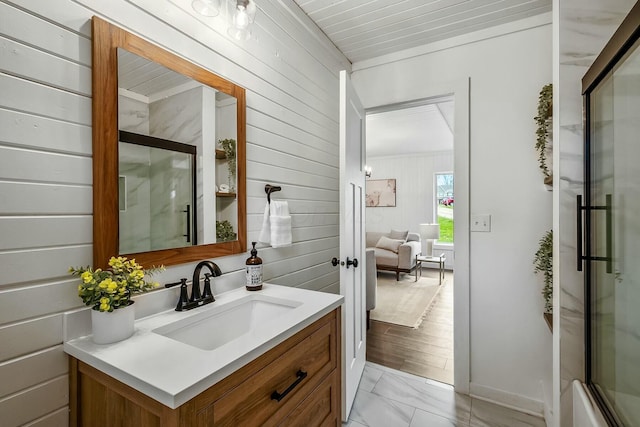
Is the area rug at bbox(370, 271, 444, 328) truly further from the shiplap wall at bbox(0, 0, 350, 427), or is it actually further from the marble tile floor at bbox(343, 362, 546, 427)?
the shiplap wall at bbox(0, 0, 350, 427)

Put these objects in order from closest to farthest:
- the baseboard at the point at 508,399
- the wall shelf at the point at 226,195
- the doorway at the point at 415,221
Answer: the wall shelf at the point at 226,195 < the baseboard at the point at 508,399 < the doorway at the point at 415,221

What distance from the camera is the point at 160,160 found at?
1.15 metres

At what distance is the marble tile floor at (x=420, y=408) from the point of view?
1.80 metres

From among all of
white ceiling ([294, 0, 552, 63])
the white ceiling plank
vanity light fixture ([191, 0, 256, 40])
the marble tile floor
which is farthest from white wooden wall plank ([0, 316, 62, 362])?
the white ceiling plank

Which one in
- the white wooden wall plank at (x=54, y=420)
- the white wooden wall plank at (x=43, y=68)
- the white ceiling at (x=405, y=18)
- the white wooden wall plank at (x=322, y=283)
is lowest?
the white wooden wall plank at (x=54, y=420)

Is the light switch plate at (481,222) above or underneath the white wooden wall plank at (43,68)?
underneath

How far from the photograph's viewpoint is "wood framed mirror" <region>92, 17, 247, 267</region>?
3.14 feet

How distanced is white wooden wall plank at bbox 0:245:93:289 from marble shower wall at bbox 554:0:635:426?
1.76 meters

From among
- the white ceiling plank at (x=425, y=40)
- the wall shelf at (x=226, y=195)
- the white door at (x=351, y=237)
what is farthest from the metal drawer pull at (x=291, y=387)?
the white ceiling plank at (x=425, y=40)

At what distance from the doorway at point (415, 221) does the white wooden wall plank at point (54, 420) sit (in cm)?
209

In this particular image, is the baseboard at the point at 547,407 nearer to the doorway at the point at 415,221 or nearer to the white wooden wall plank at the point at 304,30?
the doorway at the point at 415,221

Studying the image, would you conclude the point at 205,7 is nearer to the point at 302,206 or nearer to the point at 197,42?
the point at 197,42

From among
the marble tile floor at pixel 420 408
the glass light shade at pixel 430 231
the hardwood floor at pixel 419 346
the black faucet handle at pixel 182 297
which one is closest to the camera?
the black faucet handle at pixel 182 297

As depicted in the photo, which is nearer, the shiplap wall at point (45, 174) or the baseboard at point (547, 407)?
the shiplap wall at point (45, 174)
